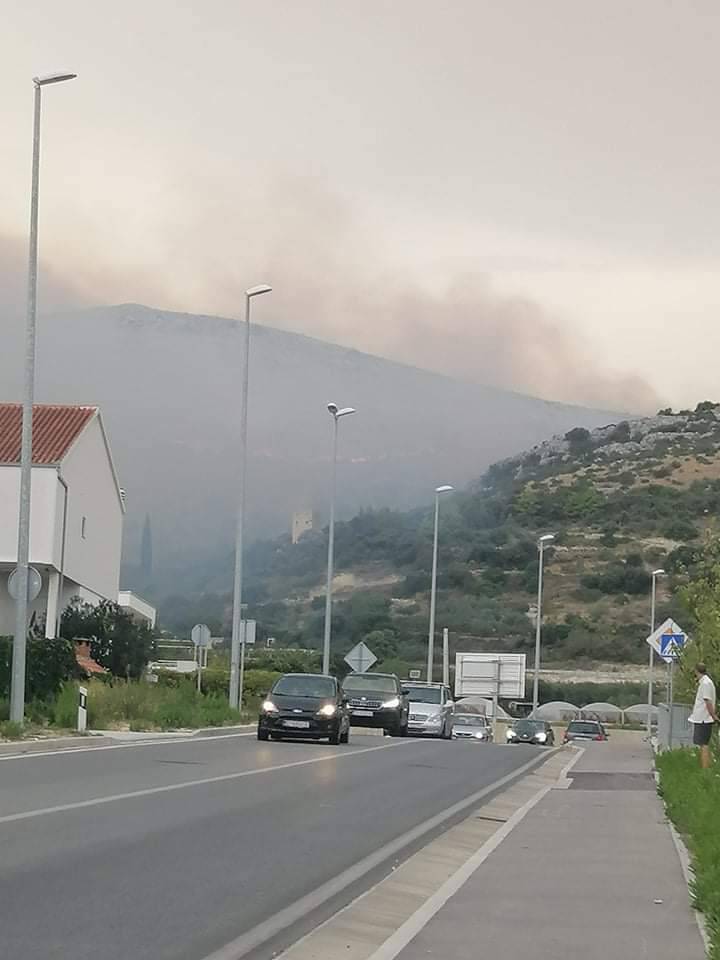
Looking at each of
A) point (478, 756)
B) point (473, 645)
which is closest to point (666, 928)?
point (478, 756)

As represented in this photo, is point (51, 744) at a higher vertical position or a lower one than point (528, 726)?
higher

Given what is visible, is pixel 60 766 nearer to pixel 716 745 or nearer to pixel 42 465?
pixel 716 745

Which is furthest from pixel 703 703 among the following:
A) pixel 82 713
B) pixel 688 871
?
pixel 82 713

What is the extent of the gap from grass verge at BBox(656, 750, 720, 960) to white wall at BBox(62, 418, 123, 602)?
35128 millimetres

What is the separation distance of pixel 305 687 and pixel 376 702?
11.0 metres

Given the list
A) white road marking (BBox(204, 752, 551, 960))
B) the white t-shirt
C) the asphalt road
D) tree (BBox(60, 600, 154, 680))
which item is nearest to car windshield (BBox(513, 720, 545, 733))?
tree (BBox(60, 600, 154, 680))

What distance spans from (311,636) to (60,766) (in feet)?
268

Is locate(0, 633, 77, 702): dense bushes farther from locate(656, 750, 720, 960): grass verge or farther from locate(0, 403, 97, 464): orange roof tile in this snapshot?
locate(0, 403, 97, 464): orange roof tile

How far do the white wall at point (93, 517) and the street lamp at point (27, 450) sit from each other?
92.0ft

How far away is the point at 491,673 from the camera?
207ft

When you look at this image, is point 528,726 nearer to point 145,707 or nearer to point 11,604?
point 11,604

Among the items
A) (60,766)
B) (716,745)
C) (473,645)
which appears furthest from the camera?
(473,645)

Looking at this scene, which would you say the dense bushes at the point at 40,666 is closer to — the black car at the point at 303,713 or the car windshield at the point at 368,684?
the black car at the point at 303,713

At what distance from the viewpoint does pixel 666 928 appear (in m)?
10.1
